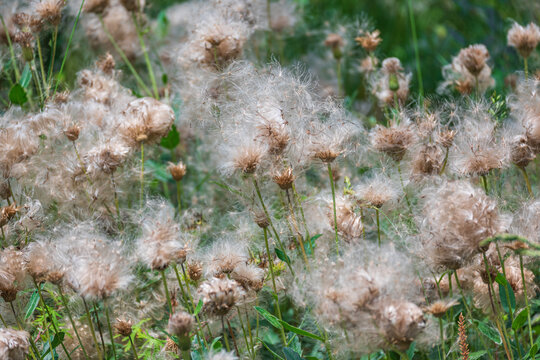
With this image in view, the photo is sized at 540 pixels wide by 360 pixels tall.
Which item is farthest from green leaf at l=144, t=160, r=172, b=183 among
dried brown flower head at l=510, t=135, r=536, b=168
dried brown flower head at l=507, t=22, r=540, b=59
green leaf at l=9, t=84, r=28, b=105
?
dried brown flower head at l=507, t=22, r=540, b=59

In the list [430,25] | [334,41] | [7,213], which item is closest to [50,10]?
[7,213]

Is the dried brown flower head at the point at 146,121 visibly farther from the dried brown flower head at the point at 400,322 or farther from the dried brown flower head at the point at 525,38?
the dried brown flower head at the point at 525,38

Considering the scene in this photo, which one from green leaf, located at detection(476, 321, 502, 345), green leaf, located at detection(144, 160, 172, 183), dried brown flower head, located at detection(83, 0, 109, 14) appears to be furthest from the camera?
dried brown flower head, located at detection(83, 0, 109, 14)

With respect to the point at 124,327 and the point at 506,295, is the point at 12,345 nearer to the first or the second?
the point at 124,327

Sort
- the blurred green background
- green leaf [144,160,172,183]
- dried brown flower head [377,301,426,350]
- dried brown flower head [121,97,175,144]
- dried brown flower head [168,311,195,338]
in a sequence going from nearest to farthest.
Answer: dried brown flower head [377,301,426,350] < dried brown flower head [168,311,195,338] < dried brown flower head [121,97,175,144] < green leaf [144,160,172,183] < the blurred green background

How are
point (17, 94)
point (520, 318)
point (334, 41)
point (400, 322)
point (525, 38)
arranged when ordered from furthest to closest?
point (334, 41) → point (525, 38) → point (17, 94) → point (520, 318) → point (400, 322)

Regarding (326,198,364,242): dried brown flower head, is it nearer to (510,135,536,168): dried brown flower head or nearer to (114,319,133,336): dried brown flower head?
(510,135,536,168): dried brown flower head

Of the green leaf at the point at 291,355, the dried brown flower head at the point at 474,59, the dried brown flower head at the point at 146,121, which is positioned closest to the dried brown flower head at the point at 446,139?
the dried brown flower head at the point at 474,59
